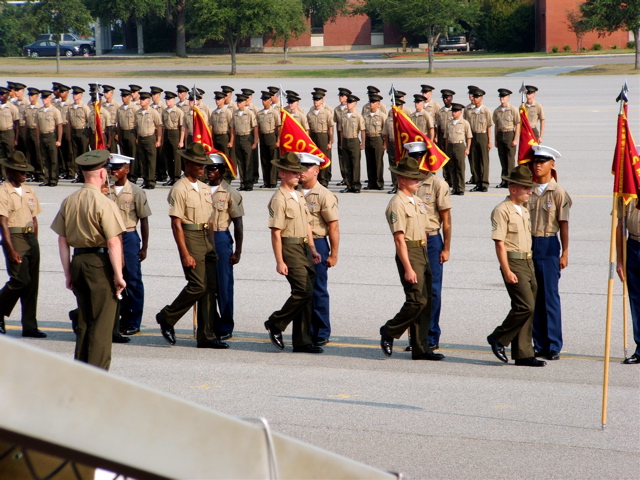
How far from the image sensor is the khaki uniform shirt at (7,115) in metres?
20.1

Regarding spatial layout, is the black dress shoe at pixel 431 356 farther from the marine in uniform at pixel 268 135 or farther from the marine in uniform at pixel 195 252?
the marine in uniform at pixel 268 135

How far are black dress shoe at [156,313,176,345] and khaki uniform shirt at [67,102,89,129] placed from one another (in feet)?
42.7

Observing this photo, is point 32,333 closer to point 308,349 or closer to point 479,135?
point 308,349

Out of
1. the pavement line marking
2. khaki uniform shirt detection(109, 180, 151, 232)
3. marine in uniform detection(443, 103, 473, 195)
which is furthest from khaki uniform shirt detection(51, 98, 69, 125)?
khaki uniform shirt detection(109, 180, 151, 232)

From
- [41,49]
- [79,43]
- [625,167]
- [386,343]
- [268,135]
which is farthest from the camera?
[79,43]

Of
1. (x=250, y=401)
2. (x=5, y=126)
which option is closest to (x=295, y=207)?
(x=250, y=401)

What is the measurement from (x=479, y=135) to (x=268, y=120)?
4.47m

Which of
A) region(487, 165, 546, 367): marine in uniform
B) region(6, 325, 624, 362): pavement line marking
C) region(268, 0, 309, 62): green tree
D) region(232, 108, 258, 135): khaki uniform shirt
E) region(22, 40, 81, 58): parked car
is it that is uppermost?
region(268, 0, 309, 62): green tree

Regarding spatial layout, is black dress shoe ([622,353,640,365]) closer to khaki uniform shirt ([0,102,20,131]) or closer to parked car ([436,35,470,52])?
khaki uniform shirt ([0,102,20,131])

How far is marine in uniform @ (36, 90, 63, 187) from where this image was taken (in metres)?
20.0

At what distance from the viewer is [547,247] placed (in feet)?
27.6

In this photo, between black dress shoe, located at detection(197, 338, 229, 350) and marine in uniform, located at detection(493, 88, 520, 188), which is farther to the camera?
marine in uniform, located at detection(493, 88, 520, 188)

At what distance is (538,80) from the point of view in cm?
4422

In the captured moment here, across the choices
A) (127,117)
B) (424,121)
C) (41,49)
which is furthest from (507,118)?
(41,49)
